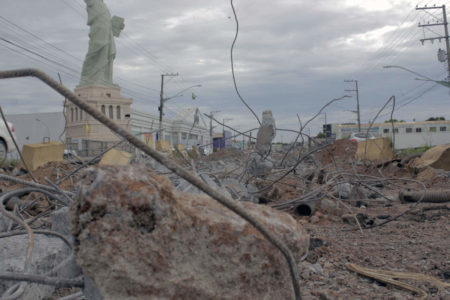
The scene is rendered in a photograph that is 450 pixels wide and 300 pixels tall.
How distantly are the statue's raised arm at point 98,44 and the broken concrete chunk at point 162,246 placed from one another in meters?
38.4

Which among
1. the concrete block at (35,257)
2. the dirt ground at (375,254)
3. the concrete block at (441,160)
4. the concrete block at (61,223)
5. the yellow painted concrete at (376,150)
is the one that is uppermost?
the yellow painted concrete at (376,150)

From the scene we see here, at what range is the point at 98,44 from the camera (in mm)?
38281

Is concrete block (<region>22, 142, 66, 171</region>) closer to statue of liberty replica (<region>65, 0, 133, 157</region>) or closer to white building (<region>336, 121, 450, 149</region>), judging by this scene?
white building (<region>336, 121, 450, 149</region>)

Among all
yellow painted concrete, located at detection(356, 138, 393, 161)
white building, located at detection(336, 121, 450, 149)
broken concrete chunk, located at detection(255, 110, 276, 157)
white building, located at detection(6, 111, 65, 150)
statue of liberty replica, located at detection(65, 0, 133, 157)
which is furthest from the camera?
white building, located at detection(6, 111, 65, 150)

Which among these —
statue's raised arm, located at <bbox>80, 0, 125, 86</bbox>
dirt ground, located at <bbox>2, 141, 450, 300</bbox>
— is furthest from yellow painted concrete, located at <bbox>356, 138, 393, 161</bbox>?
statue's raised arm, located at <bbox>80, 0, 125, 86</bbox>

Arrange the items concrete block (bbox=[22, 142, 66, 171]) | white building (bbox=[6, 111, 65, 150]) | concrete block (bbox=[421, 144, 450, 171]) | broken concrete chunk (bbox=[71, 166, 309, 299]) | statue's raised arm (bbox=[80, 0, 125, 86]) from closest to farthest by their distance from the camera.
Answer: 1. broken concrete chunk (bbox=[71, 166, 309, 299])
2. concrete block (bbox=[22, 142, 66, 171])
3. concrete block (bbox=[421, 144, 450, 171])
4. statue's raised arm (bbox=[80, 0, 125, 86])
5. white building (bbox=[6, 111, 65, 150])

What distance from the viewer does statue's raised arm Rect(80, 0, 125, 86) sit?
37.9 m

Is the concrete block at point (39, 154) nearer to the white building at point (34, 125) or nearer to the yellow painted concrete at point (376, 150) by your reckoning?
the yellow painted concrete at point (376, 150)

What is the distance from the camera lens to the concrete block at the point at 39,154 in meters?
9.33

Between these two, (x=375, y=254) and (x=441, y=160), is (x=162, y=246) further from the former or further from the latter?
(x=441, y=160)

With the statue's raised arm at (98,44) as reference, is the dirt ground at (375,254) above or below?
below

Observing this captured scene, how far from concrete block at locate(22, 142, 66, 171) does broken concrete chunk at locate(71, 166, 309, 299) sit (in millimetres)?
8871

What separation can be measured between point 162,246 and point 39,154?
9247 mm

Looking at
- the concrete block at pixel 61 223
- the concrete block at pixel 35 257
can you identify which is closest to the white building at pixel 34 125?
the concrete block at pixel 61 223
